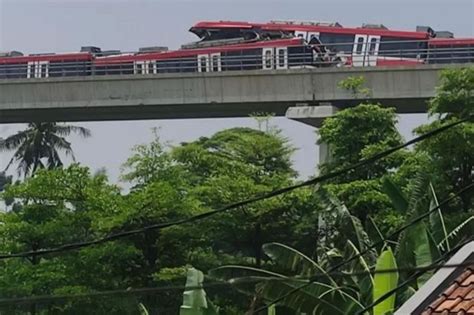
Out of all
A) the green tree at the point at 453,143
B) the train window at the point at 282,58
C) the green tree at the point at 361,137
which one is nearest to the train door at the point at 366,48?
the train window at the point at 282,58

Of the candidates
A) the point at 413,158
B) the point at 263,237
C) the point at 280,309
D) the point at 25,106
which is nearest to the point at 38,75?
the point at 25,106

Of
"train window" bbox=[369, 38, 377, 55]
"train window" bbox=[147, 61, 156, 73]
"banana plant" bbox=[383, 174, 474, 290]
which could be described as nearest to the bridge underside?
"train window" bbox=[147, 61, 156, 73]

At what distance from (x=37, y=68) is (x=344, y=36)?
9.82 metres

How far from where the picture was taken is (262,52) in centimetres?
3541

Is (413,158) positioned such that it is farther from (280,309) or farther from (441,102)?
(280,309)

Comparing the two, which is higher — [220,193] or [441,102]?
[441,102]

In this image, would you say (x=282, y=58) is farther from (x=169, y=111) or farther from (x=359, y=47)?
(x=169, y=111)

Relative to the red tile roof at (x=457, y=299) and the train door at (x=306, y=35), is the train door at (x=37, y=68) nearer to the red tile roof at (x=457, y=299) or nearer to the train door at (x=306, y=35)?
the train door at (x=306, y=35)

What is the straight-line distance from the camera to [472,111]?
74.6ft

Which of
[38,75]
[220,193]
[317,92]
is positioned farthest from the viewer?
[38,75]

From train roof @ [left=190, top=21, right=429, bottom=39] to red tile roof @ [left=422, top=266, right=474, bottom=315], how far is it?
24.8m

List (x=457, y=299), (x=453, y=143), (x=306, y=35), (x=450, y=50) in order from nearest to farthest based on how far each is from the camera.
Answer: (x=457, y=299) < (x=453, y=143) < (x=450, y=50) < (x=306, y=35)

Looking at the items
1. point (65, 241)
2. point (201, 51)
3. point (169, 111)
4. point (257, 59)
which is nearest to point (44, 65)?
point (201, 51)

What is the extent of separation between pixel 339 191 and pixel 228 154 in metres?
2.95
